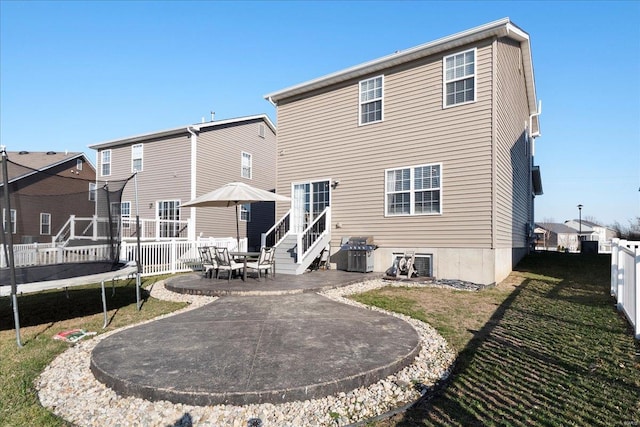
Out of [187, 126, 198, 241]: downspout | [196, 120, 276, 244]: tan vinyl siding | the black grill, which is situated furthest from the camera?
[196, 120, 276, 244]: tan vinyl siding

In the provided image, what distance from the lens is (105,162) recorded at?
63.9 ft

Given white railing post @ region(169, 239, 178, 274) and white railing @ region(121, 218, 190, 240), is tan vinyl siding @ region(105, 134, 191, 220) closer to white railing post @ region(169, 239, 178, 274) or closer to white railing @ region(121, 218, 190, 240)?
white railing @ region(121, 218, 190, 240)

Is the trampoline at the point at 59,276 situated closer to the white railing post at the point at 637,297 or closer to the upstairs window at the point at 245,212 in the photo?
the white railing post at the point at 637,297

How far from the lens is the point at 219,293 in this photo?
7.32m

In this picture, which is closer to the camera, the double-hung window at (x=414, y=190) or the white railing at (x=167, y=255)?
the double-hung window at (x=414, y=190)

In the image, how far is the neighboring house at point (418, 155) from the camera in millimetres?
9312

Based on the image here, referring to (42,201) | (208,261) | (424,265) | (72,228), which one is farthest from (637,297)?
(42,201)

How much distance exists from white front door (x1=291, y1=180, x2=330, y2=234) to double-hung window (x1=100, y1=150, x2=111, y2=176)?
487 inches

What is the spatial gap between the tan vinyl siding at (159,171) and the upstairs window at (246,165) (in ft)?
10.7

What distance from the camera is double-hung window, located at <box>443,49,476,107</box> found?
9.59 m

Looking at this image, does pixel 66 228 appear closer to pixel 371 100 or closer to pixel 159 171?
pixel 371 100

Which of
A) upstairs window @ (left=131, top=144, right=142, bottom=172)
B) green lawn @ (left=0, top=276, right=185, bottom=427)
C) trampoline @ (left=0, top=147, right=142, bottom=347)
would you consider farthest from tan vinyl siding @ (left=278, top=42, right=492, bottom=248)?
upstairs window @ (left=131, top=144, right=142, bottom=172)

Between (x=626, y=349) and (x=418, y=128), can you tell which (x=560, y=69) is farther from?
(x=626, y=349)

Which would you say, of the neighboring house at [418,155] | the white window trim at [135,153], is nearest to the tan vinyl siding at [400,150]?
the neighboring house at [418,155]
